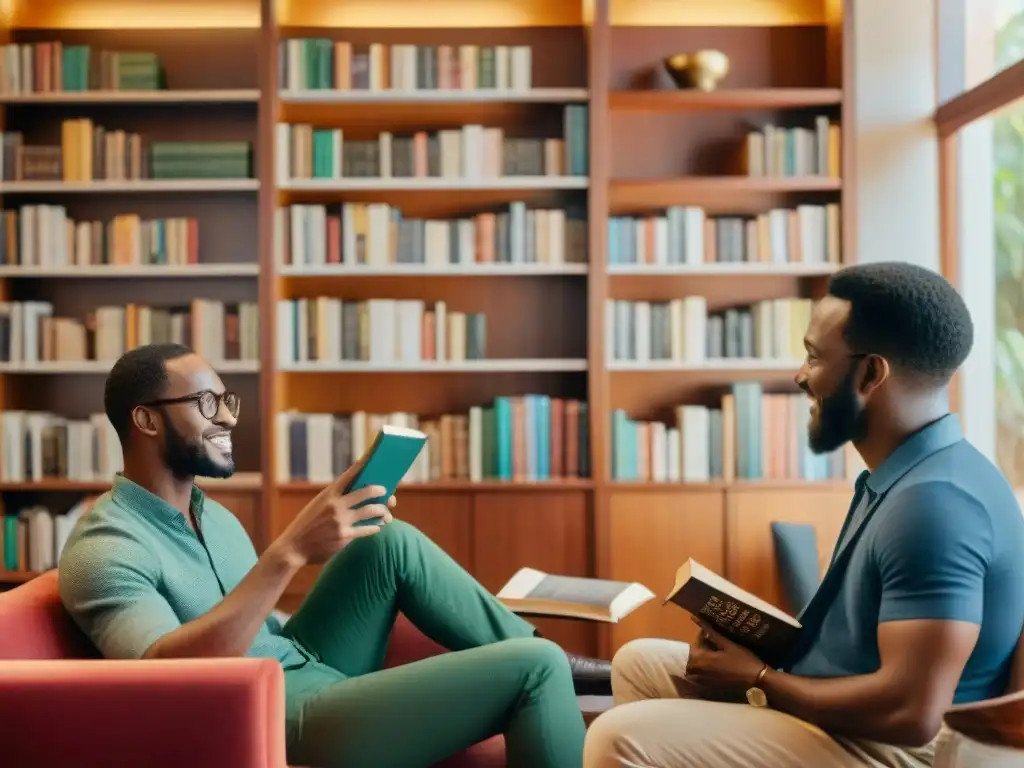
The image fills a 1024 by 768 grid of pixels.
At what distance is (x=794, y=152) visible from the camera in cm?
411

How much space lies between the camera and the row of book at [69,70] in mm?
4074

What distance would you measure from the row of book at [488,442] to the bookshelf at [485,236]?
1cm

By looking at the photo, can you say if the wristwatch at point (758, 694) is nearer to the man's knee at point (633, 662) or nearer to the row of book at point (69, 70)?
the man's knee at point (633, 662)

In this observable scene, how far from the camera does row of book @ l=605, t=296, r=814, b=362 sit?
4.11 metres

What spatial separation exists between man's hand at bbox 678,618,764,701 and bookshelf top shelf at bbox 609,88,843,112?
274cm

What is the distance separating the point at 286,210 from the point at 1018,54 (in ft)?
8.28

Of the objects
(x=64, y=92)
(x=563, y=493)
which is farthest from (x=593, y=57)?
(x=64, y=92)

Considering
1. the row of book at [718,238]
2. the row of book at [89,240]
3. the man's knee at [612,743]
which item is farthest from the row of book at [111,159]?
the man's knee at [612,743]

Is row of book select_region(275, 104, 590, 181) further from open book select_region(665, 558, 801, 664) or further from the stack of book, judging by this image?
open book select_region(665, 558, 801, 664)

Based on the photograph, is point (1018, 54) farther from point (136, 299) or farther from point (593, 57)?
point (136, 299)

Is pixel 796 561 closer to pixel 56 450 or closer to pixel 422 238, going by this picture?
pixel 422 238

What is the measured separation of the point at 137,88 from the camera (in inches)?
162

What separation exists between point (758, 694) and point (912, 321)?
588 mm

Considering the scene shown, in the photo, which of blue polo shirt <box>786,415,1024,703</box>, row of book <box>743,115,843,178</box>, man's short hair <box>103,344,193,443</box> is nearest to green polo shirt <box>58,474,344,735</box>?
man's short hair <box>103,344,193,443</box>
